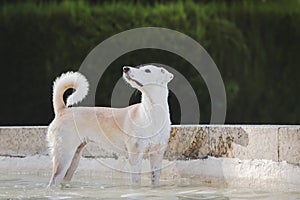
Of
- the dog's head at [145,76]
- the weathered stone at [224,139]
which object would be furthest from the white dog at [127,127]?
the weathered stone at [224,139]

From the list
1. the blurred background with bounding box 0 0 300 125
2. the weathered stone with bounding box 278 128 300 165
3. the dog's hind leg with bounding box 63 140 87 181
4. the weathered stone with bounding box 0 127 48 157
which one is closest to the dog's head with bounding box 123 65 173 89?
the dog's hind leg with bounding box 63 140 87 181

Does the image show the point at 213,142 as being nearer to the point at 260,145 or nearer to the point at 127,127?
the point at 260,145

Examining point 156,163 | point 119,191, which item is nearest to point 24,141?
point 156,163

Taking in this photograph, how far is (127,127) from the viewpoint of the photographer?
15.2 feet

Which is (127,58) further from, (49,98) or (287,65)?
(287,65)

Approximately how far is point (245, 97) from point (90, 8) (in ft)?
6.34

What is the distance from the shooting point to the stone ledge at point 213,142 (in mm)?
4172

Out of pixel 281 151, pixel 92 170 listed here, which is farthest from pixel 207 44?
pixel 281 151

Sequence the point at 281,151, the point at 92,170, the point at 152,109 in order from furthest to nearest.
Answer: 1. the point at 92,170
2. the point at 152,109
3. the point at 281,151

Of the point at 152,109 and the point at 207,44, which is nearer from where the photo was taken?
the point at 152,109

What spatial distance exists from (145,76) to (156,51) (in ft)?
9.70

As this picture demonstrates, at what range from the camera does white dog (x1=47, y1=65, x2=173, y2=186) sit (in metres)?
4.57

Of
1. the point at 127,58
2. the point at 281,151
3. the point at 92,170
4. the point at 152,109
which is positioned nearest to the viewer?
the point at 281,151

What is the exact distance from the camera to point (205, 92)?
7520 mm
